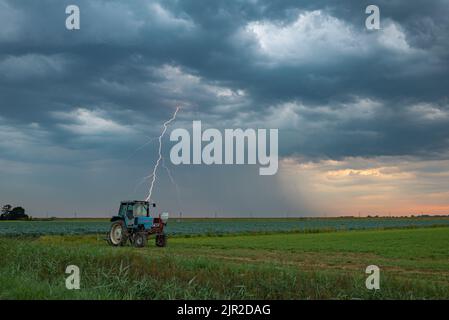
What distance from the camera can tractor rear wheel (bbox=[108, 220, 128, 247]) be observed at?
110ft

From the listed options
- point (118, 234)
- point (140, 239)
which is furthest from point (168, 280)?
point (118, 234)

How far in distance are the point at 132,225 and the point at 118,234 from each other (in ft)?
3.67

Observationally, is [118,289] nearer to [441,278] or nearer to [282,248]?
[441,278]

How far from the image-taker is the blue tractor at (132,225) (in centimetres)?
3366

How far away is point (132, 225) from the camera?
112 ft

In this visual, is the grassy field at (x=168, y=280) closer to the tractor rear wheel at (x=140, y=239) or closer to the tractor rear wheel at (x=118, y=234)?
the tractor rear wheel at (x=118, y=234)

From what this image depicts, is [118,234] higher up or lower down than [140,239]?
higher up

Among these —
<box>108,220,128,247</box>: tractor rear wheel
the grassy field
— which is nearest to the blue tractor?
<box>108,220,128,247</box>: tractor rear wheel

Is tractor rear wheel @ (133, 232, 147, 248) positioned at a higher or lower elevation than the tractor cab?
lower

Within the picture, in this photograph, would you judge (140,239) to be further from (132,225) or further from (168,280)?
(168,280)

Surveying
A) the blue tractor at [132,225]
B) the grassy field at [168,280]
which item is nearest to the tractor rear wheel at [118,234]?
the blue tractor at [132,225]

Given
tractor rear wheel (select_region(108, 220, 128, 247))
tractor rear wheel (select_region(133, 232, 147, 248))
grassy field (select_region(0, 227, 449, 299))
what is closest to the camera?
grassy field (select_region(0, 227, 449, 299))

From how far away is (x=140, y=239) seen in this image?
33656 millimetres

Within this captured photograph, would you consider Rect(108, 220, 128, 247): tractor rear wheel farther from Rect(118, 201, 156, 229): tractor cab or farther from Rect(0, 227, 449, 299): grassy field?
Rect(0, 227, 449, 299): grassy field
